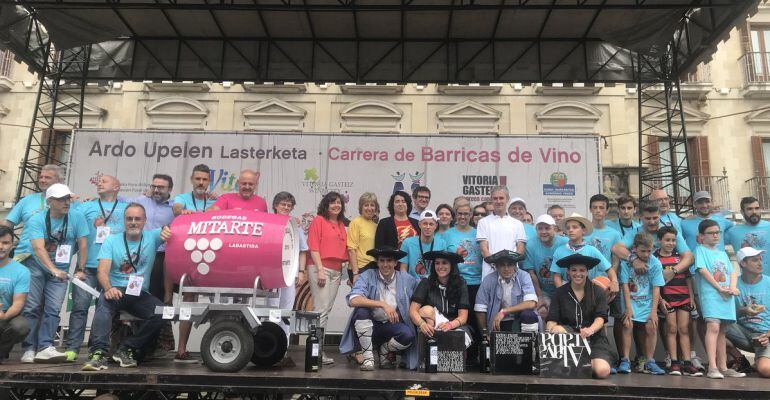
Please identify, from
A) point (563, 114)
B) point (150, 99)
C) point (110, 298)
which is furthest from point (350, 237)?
point (150, 99)

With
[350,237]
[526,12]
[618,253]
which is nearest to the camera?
[618,253]

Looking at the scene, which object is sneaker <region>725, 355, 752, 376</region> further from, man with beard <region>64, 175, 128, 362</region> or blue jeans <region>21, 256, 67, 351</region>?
blue jeans <region>21, 256, 67, 351</region>

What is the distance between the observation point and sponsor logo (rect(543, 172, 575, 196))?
8.50 m

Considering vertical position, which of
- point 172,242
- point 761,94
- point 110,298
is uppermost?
point 761,94

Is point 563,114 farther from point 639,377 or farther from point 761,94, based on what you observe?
point 639,377

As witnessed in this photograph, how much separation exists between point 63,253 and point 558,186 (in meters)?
7.12

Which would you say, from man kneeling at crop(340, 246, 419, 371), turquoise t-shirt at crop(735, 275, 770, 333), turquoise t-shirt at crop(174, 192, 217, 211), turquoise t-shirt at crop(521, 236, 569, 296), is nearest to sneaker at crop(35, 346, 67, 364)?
turquoise t-shirt at crop(174, 192, 217, 211)

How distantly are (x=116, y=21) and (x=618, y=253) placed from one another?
384 inches

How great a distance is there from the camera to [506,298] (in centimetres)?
539

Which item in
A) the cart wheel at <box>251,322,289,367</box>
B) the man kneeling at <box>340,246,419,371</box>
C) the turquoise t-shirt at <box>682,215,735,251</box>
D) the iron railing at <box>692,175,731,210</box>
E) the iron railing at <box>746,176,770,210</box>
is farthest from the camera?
the iron railing at <box>692,175,731,210</box>

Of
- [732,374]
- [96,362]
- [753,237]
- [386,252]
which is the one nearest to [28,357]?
[96,362]

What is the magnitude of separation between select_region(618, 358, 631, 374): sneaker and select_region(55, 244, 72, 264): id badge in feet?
19.6

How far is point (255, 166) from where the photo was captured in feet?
29.0

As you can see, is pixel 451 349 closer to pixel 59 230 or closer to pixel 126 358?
pixel 126 358
